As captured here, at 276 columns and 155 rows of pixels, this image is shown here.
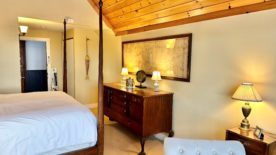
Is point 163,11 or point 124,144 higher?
point 163,11

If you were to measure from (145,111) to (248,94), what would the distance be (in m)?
1.47

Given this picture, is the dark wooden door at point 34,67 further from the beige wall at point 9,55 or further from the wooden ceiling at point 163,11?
the wooden ceiling at point 163,11

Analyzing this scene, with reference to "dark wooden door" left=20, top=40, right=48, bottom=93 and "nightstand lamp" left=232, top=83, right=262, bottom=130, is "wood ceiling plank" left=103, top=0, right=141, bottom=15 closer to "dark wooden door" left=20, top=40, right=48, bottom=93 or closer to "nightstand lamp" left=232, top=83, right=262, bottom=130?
"nightstand lamp" left=232, top=83, right=262, bottom=130

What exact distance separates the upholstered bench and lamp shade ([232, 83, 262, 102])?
26.2 inches

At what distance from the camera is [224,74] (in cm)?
253

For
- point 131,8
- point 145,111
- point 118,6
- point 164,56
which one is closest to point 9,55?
point 118,6

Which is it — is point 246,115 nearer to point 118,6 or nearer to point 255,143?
point 255,143

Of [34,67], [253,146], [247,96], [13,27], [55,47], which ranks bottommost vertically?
[253,146]

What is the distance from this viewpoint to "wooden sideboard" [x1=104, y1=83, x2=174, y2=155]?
3.01m

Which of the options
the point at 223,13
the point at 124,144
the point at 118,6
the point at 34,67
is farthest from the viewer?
the point at 34,67

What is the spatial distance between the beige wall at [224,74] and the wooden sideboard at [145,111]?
0.19m

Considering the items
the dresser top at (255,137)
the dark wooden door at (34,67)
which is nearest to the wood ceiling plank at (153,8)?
the dresser top at (255,137)

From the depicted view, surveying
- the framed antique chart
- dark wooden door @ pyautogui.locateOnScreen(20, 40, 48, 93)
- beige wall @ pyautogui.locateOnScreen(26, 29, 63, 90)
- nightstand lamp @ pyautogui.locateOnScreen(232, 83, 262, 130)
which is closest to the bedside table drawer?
nightstand lamp @ pyautogui.locateOnScreen(232, 83, 262, 130)

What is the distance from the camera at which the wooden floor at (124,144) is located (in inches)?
122
